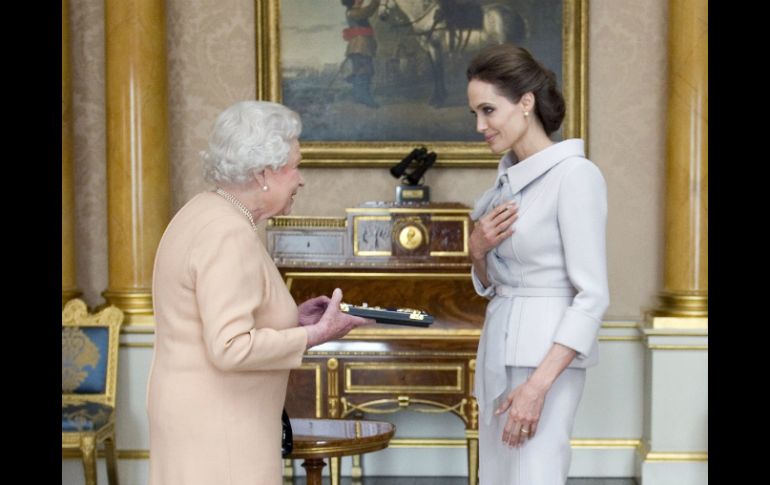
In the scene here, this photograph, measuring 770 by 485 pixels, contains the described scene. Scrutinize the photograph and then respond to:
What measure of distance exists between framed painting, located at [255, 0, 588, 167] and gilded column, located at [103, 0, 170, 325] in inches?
24.0

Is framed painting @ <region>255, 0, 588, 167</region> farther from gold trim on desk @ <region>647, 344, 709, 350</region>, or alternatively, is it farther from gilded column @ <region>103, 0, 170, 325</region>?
gold trim on desk @ <region>647, 344, 709, 350</region>

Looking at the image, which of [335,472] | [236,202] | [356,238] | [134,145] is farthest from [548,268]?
[134,145]

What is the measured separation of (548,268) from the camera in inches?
109

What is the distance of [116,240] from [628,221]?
9.44ft

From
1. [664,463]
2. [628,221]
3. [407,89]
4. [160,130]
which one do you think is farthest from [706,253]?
[160,130]

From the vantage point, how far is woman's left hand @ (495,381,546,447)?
8.72 feet

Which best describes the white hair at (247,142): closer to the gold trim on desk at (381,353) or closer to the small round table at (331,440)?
the small round table at (331,440)

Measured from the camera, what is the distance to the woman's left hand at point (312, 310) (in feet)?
10.0

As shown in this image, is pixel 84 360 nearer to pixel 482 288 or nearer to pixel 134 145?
pixel 134 145

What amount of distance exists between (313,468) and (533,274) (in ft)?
4.01

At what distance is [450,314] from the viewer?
17.5 feet

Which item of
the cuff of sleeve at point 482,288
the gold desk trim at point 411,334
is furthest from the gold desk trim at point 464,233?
the cuff of sleeve at point 482,288

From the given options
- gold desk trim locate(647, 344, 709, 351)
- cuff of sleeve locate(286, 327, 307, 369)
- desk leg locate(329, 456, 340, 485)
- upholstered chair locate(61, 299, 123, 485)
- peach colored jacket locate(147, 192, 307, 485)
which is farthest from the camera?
gold desk trim locate(647, 344, 709, 351)

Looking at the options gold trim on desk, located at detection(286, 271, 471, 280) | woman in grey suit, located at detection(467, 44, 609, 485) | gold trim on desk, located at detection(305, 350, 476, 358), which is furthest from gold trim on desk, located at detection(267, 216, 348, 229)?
woman in grey suit, located at detection(467, 44, 609, 485)
